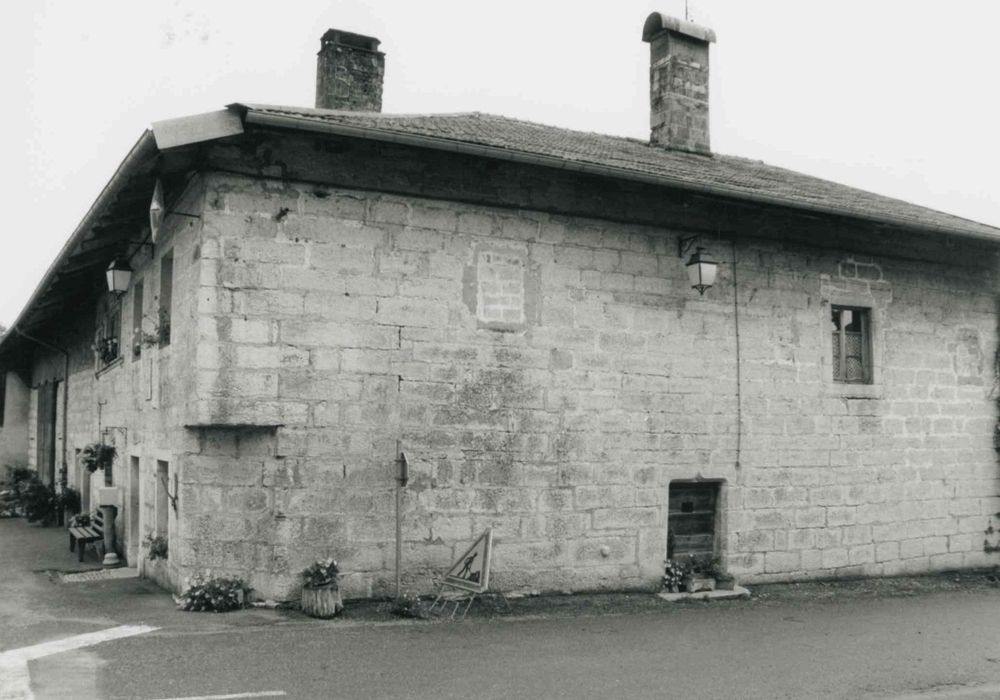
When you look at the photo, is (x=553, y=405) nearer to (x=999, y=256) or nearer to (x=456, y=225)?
(x=456, y=225)

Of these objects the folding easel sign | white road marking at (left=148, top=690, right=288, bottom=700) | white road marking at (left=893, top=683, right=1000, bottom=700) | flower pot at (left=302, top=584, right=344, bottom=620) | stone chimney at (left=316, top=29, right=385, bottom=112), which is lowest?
white road marking at (left=893, top=683, right=1000, bottom=700)

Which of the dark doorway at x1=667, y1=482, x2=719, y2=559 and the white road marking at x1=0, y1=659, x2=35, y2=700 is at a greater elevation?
the dark doorway at x1=667, y1=482, x2=719, y2=559

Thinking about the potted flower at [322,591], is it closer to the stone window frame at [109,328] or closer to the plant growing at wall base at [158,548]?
the plant growing at wall base at [158,548]

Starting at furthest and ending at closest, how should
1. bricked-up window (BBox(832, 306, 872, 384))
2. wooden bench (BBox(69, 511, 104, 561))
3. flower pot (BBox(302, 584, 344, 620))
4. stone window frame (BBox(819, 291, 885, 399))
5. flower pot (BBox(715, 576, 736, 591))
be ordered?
wooden bench (BBox(69, 511, 104, 561)) < bricked-up window (BBox(832, 306, 872, 384)) < stone window frame (BBox(819, 291, 885, 399)) < flower pot (BBox(715, 576, 736, 591)) < flower pot (BBox(302, 584, 344, 620))

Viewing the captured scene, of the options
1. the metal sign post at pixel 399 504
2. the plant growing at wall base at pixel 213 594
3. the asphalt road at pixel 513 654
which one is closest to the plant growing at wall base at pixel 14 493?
the asphalt road at pixel 513 654

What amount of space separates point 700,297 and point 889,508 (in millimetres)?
3681

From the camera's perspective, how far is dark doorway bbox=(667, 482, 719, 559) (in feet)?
33.2

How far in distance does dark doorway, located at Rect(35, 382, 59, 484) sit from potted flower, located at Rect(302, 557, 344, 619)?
502 inches

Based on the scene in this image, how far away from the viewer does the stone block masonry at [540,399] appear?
833 centimetres

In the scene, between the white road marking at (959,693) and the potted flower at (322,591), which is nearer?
the white road marking at (959,693)

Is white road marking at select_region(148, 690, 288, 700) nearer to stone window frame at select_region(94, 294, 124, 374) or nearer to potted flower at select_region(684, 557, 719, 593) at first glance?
potted flower at select_region(684, 557, 719, 593)

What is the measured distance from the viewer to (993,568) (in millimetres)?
12289

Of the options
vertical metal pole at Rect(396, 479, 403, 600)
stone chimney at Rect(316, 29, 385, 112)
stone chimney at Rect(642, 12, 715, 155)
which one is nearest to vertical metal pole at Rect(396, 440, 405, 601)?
vertical metal pole at Rect(396, 479, 403, 600)

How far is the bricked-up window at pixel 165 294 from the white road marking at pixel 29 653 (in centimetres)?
330
